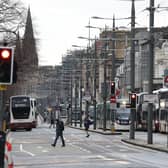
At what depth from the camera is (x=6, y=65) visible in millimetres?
17688

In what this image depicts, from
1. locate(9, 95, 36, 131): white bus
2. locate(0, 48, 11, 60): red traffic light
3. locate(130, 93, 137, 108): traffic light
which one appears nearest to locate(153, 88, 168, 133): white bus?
locate(130, 93, 137, 108): traffic light

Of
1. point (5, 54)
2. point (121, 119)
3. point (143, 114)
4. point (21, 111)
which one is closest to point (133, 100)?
point (143, 114)

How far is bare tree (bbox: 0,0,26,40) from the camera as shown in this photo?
2239 inches

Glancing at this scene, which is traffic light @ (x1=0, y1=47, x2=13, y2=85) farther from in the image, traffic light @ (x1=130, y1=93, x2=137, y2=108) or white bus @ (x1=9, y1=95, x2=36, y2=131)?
white bus @ (x1=9, y1=95, x2=36, y2=131)

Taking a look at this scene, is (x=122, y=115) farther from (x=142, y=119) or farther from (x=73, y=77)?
(x=73, y=77)

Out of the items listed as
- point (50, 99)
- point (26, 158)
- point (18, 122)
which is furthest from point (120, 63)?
point (26, 158)

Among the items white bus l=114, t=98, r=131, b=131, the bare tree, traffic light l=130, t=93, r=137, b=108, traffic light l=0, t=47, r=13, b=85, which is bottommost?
white bus l=114, t=98, r=131, b=131

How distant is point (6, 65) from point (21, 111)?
184 feet

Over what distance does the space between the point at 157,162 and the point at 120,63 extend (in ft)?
373

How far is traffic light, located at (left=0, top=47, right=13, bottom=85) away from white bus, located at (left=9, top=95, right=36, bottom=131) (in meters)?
54.5

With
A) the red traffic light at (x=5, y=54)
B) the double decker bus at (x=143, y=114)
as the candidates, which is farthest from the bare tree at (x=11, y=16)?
the red traffic light at (x=5, y=54)

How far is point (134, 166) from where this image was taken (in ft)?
84.1

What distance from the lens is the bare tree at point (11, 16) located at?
56.9 m

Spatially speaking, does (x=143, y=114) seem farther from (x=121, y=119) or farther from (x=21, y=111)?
(x=21, y=111)
